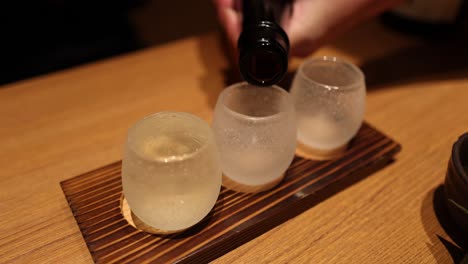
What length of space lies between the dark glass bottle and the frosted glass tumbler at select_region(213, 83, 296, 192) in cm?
4

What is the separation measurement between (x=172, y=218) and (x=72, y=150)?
328 millimetres

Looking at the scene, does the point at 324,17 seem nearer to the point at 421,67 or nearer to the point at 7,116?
the point at 421,67

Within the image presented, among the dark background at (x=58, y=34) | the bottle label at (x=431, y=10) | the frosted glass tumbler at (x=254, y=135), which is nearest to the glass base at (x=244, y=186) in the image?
the frosted glass tumbler at (x=254, y=135)

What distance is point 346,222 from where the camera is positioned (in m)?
0.66

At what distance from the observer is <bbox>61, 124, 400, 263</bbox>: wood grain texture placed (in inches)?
22.6

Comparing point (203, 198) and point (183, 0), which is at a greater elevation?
point (203, 198)

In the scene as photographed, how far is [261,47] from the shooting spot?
1.82 ft

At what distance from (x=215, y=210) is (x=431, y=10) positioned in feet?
2.85

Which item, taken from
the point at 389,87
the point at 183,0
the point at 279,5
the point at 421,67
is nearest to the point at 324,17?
the point at 279,5

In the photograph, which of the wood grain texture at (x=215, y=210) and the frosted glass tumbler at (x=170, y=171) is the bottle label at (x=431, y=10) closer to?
the wood grain texture at (x=215, y=210)

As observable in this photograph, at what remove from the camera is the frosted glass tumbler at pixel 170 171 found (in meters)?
0.52

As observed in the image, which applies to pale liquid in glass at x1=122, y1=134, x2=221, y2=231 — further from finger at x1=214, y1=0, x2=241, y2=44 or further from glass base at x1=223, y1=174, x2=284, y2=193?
finger at x1=214, y1=0, x2=241, y2=44

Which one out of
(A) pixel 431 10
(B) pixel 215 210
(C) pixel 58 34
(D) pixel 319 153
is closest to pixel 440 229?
(D) pixel 319 153

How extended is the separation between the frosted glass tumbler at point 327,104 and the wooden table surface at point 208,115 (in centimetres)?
9
